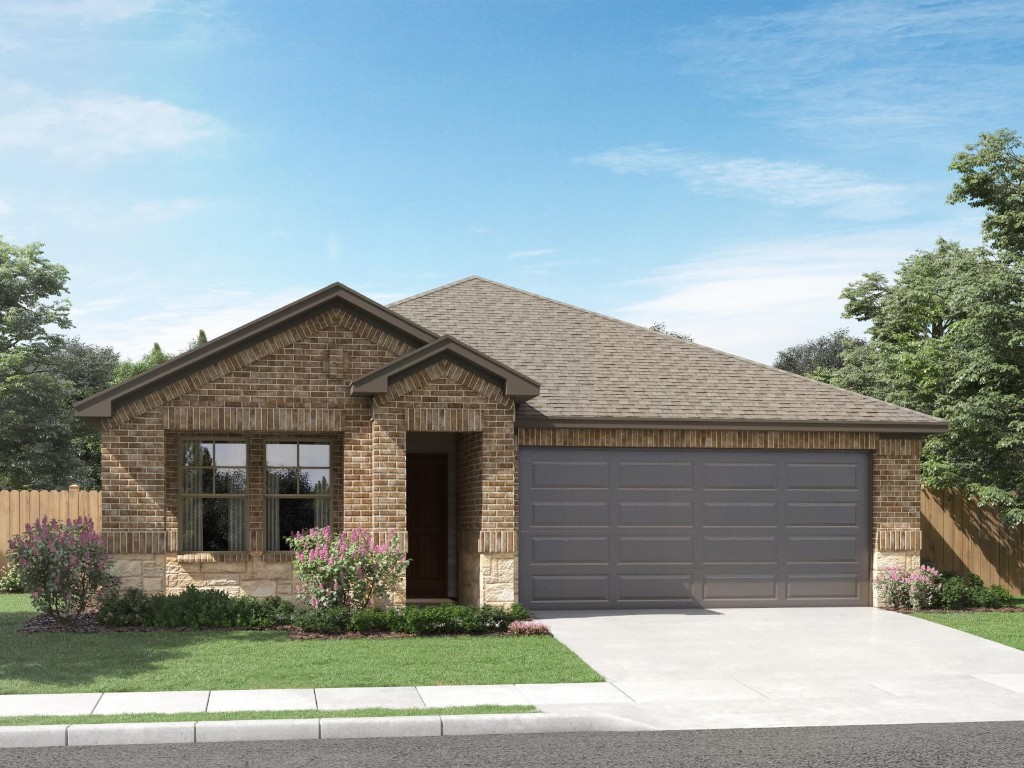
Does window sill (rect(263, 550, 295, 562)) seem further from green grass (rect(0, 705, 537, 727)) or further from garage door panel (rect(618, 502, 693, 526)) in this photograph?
green grass (rect(0, 705, 537, 727))

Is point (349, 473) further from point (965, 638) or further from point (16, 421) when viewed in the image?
point (16, 421)

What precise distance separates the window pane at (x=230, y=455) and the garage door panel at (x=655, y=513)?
620 centimetres

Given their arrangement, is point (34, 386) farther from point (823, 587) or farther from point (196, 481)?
point (823, 587)

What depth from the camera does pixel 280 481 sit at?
1761cm

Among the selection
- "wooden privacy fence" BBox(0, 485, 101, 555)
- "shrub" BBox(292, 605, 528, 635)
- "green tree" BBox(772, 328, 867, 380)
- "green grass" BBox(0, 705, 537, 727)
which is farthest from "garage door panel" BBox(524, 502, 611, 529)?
"green tree" BBox(772, 328, 867, 380)

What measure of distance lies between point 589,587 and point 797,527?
379 cm

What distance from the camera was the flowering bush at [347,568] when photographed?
1569 centimetres

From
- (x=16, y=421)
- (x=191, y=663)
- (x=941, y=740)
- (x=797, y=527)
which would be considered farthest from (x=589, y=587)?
(x=16, y=421)

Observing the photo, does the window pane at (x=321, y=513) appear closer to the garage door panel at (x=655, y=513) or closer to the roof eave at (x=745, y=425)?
the roof eave at (x=745, y=425)

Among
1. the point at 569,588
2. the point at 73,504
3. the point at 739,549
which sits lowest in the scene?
the point at 569,588

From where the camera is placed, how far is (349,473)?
16938mm

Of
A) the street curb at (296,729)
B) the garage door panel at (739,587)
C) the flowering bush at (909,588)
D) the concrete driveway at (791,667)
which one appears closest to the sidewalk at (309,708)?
the street curb at (296,729)

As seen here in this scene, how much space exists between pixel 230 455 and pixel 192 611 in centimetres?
291

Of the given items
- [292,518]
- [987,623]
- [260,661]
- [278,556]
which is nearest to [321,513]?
[292,518]
